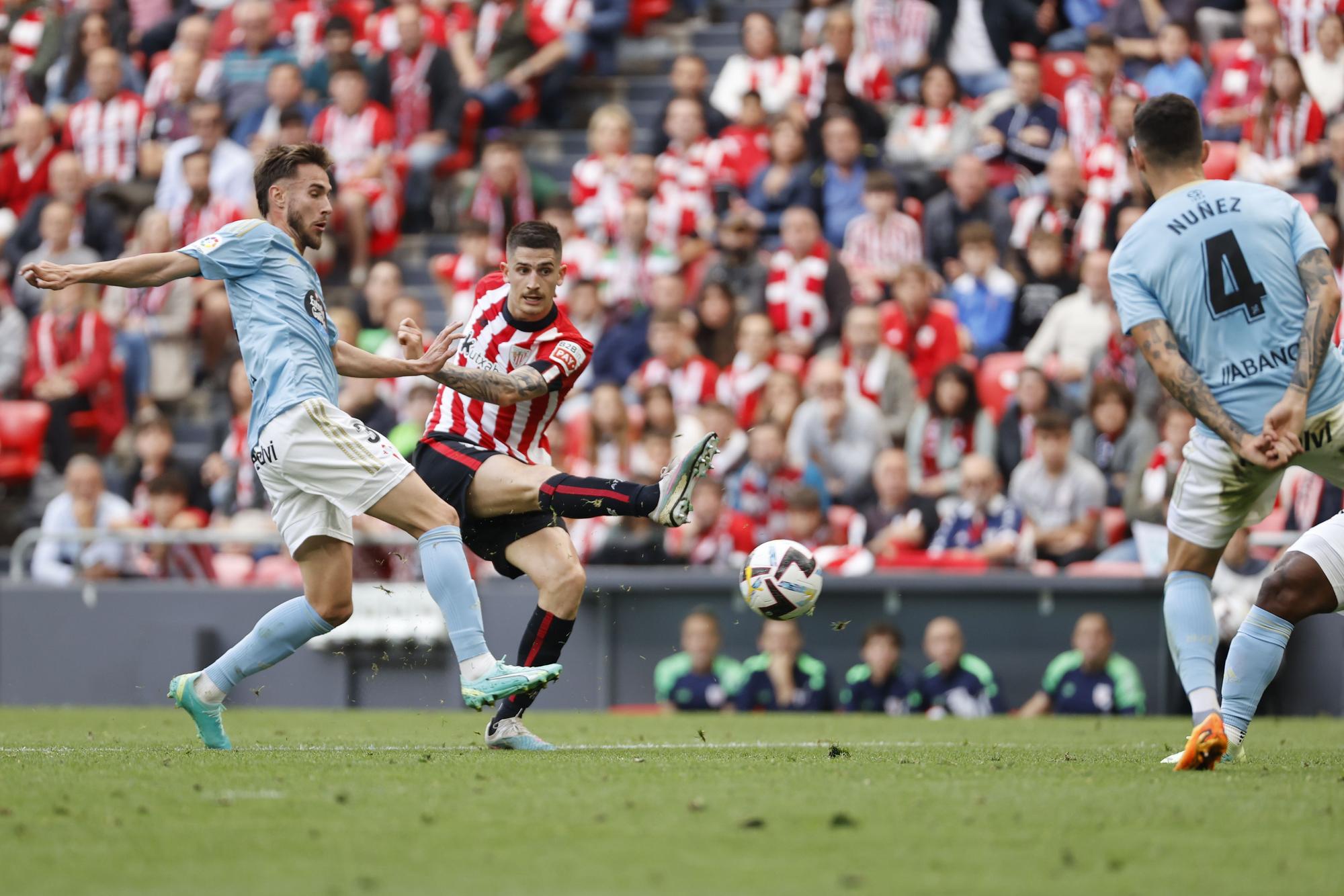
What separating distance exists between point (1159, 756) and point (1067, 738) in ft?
5.78

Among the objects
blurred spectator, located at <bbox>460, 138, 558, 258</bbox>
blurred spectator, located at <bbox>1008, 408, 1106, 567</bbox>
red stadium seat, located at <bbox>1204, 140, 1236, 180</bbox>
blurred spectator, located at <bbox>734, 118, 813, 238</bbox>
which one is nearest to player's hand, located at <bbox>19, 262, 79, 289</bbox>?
blurred spectator, located at <bbox>1008, 408, 1106, 567</bbox>

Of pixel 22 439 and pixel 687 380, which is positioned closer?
pixel 687 380

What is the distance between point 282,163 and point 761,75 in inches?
413

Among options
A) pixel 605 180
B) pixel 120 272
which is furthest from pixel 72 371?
pixel 120 272

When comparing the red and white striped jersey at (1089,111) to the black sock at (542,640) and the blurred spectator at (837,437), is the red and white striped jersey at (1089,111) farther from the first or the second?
the black sock at (542,640)

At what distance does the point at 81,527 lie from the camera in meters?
14.5

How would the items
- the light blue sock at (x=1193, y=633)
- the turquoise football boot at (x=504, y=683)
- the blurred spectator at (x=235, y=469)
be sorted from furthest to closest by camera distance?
the blurred spectator at (x=235, y=469) → the turquoise football boot at (x=504, y=683) → the light blue sock at (x=1193, y=633)

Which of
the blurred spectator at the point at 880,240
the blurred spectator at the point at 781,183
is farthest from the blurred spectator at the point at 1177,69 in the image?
the blurred spectator at the point at 781,183

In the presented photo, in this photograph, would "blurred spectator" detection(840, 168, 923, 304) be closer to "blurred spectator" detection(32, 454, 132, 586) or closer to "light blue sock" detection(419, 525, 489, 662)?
"blurred spectator" detection(32, 454, 132, 586)

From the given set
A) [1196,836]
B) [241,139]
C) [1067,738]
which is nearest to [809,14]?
[241,139]

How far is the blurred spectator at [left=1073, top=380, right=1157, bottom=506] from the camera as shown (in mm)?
12953

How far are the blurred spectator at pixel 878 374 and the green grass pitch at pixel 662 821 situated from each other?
633 cm

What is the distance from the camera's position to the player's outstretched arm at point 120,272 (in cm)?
671

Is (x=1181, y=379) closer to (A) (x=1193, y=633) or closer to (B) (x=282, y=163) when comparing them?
(A) (x=1193, y=633)
